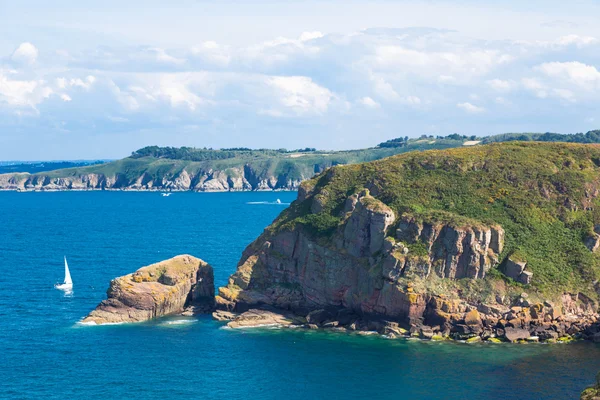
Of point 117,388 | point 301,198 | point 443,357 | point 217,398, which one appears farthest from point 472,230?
point 117,388

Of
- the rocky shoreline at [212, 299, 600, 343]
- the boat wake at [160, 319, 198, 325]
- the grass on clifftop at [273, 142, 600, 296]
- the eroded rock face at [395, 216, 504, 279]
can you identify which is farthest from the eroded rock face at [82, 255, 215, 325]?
the eroded rock face at [395, 216, 504, 279]

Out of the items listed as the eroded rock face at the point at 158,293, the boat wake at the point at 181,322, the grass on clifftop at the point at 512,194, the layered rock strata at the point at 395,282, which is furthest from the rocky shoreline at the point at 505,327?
the eroded rock face at the point at 158,293

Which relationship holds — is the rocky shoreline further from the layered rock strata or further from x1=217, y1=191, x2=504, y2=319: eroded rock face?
x1=217, y1=191, x2=504, y2=319: eroded rock face

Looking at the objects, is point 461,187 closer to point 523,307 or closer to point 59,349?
point 523,307

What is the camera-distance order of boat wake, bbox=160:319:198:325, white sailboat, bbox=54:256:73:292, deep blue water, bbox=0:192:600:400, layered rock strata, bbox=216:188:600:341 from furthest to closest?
white sailboat, bbox=54:256:73:292 → boat wake, bbox=160:319:198:325 → layered rock strata, bbox=216:188:600:341 → deep blue water, bbox=0:192:600:400

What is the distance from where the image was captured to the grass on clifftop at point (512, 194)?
313ft

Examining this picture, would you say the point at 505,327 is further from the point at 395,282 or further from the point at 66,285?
the point at 66,285

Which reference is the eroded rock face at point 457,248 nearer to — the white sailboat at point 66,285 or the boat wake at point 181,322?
the boat wake at point 181,322

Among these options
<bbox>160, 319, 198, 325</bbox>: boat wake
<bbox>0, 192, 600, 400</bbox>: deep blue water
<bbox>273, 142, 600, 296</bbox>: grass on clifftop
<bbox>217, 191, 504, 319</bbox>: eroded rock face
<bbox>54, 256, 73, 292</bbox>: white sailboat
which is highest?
<bbox>273, 142, 600, 296</bbox>: grass on clifftop

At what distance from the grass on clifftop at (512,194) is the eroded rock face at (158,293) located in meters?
12.9

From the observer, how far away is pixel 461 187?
104m

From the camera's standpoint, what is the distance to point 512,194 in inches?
4055

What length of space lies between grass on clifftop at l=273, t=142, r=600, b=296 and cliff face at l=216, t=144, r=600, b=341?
167 mm

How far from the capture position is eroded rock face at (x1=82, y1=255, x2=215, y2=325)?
3826 inches
